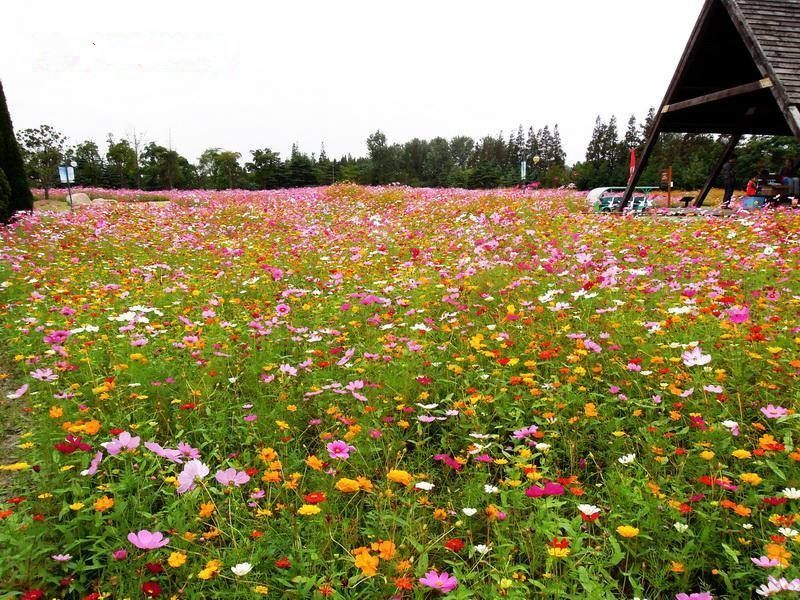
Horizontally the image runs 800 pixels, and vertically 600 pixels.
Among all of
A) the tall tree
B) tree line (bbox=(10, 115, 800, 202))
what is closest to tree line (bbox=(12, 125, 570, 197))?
tree line (bbox=(10, 115, 800, 202))

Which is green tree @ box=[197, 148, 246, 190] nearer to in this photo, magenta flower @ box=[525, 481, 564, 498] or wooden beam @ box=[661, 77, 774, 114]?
wooden beam @ box=[661, 77, 774, 114]

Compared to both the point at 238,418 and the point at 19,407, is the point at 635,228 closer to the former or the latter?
the point at 238,418

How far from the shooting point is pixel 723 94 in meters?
8.98

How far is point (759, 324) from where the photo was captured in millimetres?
3037

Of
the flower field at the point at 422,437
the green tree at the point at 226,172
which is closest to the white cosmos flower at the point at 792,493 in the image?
the flower field at the point at 422,437

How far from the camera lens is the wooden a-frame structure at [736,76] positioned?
312 inches

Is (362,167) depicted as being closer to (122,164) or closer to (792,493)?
(122,164)

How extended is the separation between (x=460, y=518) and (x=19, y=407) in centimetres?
293

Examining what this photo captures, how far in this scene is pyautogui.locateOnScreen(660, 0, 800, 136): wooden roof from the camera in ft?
25.9

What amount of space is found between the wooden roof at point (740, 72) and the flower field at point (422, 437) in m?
4.83

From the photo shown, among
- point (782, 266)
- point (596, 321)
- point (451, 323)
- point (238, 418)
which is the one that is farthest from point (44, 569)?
point (782, 266)

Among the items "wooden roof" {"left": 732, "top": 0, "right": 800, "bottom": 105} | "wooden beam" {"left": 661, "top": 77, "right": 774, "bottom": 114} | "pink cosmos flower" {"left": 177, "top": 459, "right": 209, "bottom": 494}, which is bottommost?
"pink cosmos flower" {"left": 177, "top": 459, "right": 209, "bottom": 494}

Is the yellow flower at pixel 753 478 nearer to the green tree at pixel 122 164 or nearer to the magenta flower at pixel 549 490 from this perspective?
the magenta flower at pixel 549 490

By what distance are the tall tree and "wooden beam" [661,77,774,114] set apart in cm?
1516
